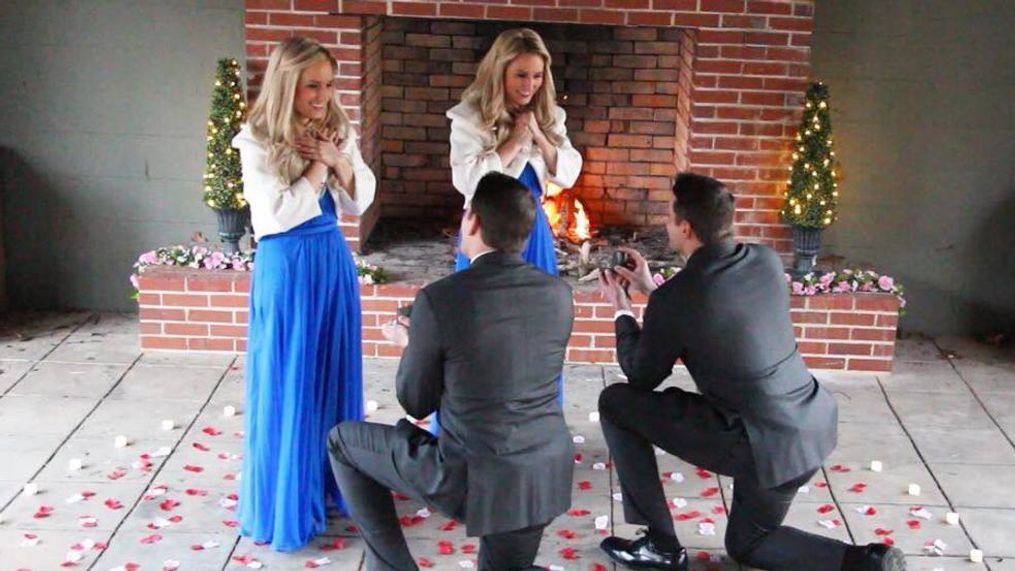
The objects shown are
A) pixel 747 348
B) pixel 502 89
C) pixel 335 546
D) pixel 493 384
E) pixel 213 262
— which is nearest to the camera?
pixel 493 384

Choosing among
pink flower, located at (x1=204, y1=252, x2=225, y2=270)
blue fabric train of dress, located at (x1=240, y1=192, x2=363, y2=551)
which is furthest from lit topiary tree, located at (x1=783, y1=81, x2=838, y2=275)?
pink flower, located at (x1=204, y1=252, x2=225, y2=270)

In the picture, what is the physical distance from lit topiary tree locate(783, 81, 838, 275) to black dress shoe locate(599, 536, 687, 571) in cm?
236

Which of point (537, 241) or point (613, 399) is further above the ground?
point (537, 241)

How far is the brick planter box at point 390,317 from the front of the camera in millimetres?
5988


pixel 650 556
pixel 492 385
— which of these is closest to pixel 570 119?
pixel 650 556

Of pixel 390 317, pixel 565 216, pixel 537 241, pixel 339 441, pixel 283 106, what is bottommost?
pixel 390 317

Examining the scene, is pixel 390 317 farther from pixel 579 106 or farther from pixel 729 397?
pixel 729 397

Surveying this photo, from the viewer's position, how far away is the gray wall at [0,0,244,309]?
6301 mm

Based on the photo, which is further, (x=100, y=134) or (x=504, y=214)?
(x=100, y=134)

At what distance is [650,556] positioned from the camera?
13.4 ft

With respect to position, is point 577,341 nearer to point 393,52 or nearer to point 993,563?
point 393,52

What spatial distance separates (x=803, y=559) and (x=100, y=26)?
4.32 m

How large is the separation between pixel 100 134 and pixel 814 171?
3.55 m

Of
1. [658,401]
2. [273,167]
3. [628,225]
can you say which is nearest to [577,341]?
[628,225]
